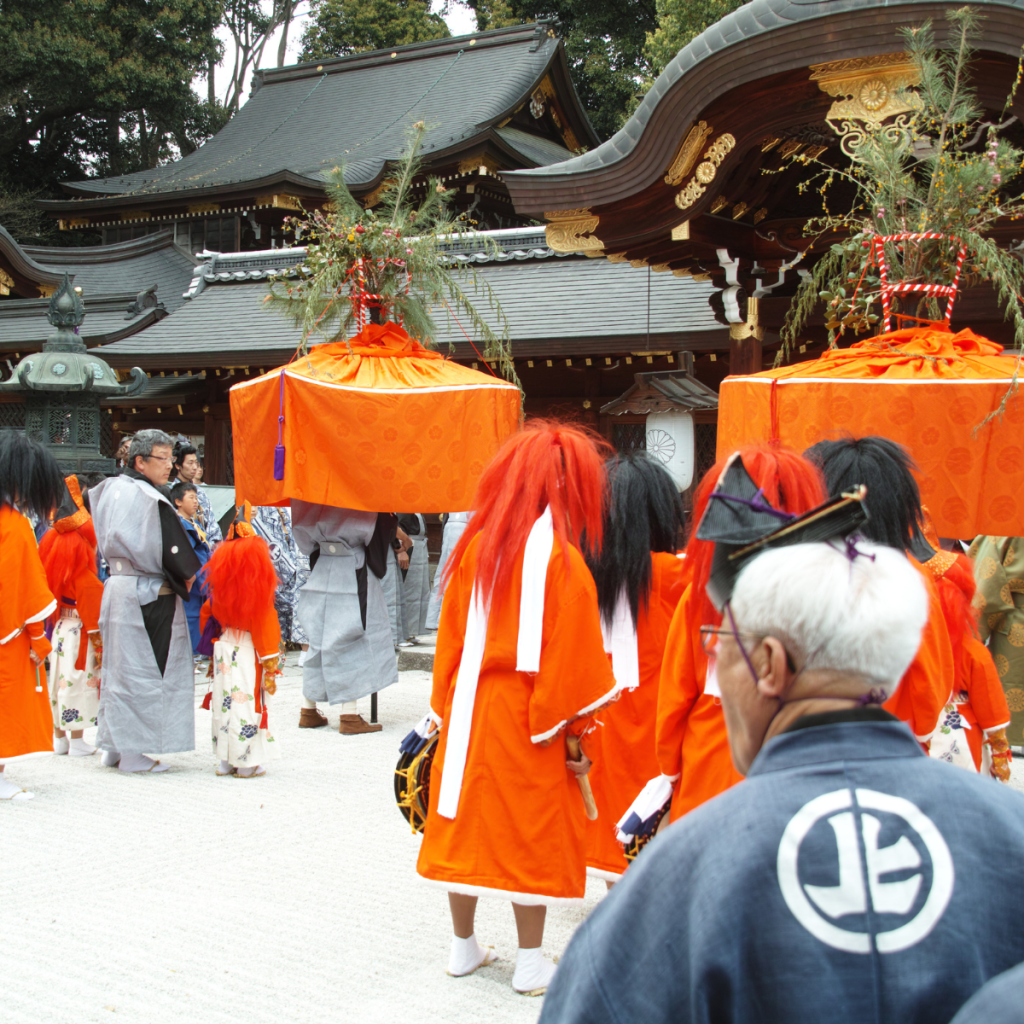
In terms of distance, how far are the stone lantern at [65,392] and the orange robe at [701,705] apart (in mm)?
6336

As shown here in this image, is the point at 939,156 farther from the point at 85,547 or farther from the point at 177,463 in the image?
the point at 177,463

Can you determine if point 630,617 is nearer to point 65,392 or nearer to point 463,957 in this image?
point 463,957

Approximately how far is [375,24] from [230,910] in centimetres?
2510

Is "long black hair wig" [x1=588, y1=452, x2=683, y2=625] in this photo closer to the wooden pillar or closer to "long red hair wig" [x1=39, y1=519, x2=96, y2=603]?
"long red hair wig" [x1=39, y1=519, x2=96, y2=603]

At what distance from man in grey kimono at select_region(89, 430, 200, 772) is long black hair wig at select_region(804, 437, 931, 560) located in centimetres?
386

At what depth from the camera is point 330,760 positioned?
5.98 metres

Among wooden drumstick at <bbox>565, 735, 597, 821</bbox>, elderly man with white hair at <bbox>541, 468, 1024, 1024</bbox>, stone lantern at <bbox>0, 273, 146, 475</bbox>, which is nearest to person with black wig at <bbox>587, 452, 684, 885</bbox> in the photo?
wooden drumstick at <bbox>565, 735, 597, 821</bbox>

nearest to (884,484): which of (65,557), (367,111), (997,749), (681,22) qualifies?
(997,749)

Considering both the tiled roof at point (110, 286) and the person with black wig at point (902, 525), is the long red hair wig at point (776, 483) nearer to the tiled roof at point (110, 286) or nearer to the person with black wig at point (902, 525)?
the person with black wig at point (902, 525)

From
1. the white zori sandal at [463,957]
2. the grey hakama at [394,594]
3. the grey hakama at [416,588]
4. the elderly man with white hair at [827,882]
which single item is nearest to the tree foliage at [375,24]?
the grey hakama at [416,588]

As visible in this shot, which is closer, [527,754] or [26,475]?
[527,754]

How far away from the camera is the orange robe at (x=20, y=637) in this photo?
201 inches

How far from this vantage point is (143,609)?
223 inches

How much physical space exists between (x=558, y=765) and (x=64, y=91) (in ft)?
76.9
